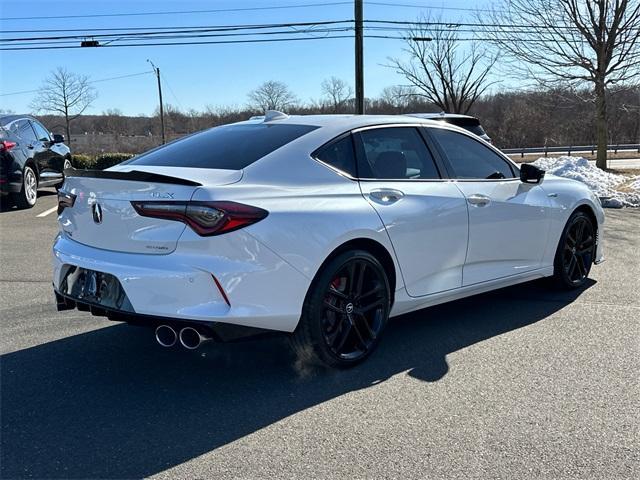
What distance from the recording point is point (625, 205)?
1200 centimetres

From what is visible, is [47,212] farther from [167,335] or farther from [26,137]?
[167,335]

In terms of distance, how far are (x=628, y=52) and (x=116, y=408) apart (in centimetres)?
2028

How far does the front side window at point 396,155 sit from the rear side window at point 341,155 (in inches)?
3.6

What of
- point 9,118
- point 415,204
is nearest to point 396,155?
point 415,204

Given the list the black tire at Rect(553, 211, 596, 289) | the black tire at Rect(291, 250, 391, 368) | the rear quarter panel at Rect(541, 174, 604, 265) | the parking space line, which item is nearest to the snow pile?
the black tire at Rect(553, 211, 596, 289)

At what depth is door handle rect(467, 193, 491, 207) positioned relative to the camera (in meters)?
4.47

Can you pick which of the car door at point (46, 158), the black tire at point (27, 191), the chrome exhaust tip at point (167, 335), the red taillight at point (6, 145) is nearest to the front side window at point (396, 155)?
the chrome exhaust tip at point (167, 335)

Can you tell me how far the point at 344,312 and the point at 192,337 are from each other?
98cm

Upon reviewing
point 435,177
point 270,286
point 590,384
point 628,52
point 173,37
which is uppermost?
point 173,37

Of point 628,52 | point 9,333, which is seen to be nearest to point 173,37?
point 628,52

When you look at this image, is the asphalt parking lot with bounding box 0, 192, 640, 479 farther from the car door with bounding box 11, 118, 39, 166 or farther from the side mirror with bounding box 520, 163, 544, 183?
the car door with bounding box 11, 118, 39, 166

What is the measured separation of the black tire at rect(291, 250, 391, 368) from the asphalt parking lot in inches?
5.7

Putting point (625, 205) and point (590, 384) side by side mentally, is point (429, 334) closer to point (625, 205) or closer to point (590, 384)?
point (590, 384)

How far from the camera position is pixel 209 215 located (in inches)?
124
